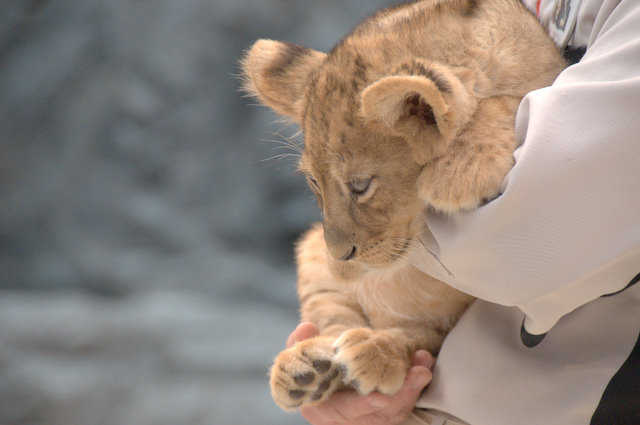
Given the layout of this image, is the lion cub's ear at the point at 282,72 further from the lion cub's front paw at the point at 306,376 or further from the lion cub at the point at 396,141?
the lion cub's front paw at the point at 306,376

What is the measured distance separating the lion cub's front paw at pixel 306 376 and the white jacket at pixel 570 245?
0.28 metres

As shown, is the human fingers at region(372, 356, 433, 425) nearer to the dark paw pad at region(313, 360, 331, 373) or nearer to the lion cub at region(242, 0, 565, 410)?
the lion cub at region(242, 0, 565, 410)

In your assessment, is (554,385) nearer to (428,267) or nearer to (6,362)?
(428,267)

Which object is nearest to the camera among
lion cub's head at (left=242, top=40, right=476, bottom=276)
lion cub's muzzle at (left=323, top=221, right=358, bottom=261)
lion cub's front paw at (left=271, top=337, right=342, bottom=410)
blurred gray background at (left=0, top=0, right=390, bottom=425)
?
lion cub's head at (left=242, top=40, right=476, bottom=276)

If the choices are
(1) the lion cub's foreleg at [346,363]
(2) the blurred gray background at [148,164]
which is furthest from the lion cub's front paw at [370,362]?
(2) the blurred gray background at [148,164]

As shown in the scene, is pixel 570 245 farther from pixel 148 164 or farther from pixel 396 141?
pixel 148 164

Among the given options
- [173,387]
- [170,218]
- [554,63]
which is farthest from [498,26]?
[170,218]

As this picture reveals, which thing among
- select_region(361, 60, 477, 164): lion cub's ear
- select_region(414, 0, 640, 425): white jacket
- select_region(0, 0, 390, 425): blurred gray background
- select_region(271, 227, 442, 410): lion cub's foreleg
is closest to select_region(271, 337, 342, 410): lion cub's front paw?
select_region(271, 227, 442, 410): lion cub's foreleg

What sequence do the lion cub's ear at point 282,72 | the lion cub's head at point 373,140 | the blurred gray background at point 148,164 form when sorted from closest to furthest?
the lion cub's head at point 373,140, the lion cub's ear at point 282,72, the blurred gray background at point 148,164

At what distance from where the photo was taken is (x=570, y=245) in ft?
3.15

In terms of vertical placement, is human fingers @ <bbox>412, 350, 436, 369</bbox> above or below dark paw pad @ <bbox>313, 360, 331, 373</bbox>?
below

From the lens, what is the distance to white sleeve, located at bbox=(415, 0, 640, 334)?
95cm

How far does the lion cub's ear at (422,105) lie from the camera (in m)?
1.03

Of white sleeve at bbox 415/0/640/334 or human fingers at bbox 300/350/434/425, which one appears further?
human fingers at bbox 300/350/434/425
